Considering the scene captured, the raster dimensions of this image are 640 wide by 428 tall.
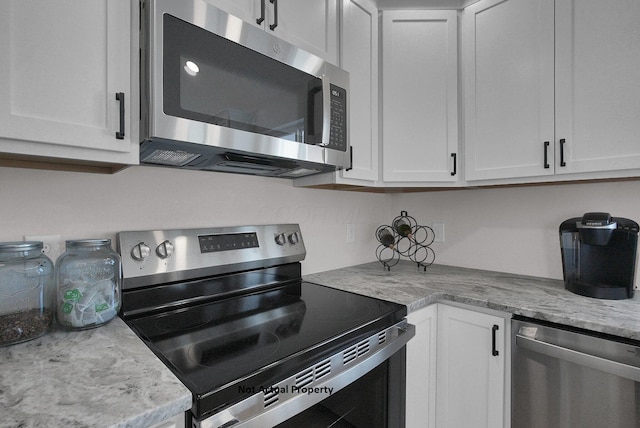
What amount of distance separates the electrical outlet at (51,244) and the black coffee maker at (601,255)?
6.40ft

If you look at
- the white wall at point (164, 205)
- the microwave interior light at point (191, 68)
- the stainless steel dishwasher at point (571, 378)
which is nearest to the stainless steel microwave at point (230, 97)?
the microwave interior light at point (191, 68)

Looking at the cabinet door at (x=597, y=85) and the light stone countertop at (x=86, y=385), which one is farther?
the cabinet door at (x=597, y=85)

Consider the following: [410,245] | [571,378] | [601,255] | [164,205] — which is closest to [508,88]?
[601,255]

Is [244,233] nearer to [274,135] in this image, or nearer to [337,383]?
[274,135]

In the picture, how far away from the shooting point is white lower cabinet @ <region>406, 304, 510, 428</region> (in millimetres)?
1181

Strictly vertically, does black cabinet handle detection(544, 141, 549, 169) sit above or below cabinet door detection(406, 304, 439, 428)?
above

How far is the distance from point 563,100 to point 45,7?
1782mm

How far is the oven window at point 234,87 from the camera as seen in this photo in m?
0.84

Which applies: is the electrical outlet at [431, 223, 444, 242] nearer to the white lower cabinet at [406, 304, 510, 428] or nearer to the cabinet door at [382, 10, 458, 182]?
the cabinet door at [382, 10, 458, 182]

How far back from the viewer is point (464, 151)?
1.61 metres

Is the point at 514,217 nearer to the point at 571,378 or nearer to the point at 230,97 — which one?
the point at 571,378

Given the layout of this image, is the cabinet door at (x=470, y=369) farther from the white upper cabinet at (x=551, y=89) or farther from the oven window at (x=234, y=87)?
the oven window at (x=234, y=87)

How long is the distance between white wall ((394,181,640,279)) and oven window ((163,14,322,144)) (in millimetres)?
1215

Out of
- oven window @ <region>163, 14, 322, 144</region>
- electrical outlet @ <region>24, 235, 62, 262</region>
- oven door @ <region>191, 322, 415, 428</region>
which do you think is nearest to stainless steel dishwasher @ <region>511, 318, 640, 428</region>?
oven door @ <region>191, 322, 415, 428</region>
